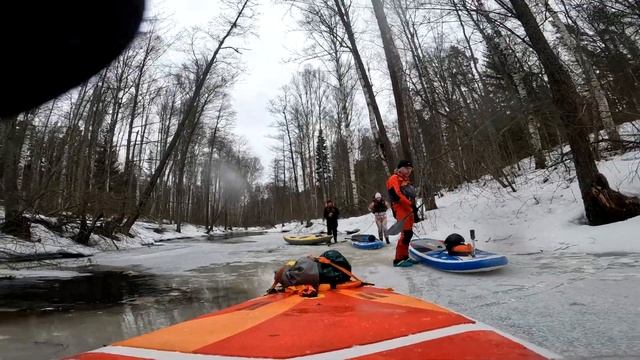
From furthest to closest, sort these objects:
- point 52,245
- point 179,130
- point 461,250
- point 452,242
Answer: point 179,130 → point 52,245 → point 452,242 → point 461,250

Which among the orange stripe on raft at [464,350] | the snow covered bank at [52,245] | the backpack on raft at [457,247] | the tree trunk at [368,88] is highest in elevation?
the tree trunk at [368,88]

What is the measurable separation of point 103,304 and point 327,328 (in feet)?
12.2

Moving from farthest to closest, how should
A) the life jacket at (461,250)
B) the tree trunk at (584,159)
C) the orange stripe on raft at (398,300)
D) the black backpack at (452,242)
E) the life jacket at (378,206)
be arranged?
the life jacket at (378,206)
the tree trunk at (584,159)
the black backpack at (452,242)
the life jacket at (461,250)
the orange stripe on raft at (398,300)

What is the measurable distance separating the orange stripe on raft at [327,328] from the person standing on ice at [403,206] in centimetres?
375

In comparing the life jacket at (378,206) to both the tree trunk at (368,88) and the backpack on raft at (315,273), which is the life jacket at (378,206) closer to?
the tree trunk at (368,88)

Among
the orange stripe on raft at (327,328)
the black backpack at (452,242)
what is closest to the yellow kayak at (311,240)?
the black backpack at (452,242)

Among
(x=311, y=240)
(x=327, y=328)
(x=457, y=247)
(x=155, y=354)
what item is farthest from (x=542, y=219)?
(x=155, y=354)

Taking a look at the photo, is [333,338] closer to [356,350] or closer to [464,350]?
[356,350]

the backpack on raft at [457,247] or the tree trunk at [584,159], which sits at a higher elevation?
the tree trunk at [584,159]

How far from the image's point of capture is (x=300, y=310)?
295 centimetres

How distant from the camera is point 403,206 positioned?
677 cm

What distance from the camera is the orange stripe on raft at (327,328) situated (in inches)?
78.2

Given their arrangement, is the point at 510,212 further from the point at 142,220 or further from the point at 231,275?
the point at 142,220

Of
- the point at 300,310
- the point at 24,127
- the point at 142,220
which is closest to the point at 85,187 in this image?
the point at 24,127
